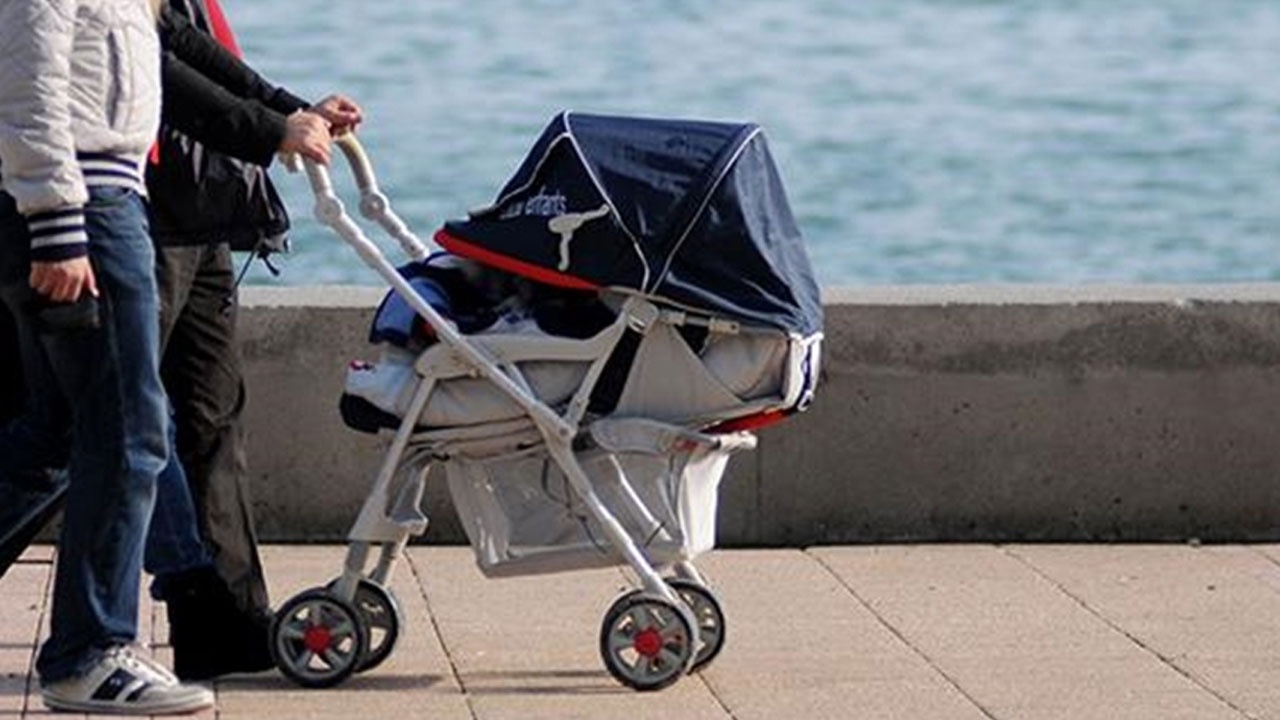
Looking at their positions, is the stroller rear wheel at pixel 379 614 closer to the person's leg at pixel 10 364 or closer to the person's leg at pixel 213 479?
the person's leg at pixel 213 479

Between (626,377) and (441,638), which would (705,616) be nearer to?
(626,377)

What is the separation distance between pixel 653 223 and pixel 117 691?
139 cm

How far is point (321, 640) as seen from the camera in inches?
272

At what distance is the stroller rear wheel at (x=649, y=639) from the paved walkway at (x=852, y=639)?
0.05m

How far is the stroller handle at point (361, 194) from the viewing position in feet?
22.2

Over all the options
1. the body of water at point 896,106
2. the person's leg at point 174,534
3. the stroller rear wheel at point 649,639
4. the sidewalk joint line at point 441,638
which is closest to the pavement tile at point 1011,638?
the stroller rear wheel at point 649,639

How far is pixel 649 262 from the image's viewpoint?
→ 21.9 feet

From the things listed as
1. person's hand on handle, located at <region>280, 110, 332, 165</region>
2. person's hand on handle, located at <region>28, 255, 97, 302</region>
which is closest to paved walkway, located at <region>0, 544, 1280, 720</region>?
person's hand on handle, located at <region>28, 255, 97, 302</region>

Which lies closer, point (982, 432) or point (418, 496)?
point (418, 496)

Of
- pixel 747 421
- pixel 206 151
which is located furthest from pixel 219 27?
pixel 747 421

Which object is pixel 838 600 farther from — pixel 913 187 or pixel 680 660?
pixel 913 187

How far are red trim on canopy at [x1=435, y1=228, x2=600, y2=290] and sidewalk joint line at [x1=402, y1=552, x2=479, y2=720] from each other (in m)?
0.86

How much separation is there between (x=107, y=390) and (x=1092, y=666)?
223 centimetres

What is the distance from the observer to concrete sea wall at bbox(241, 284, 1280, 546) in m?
8.59
